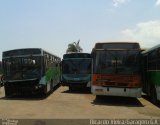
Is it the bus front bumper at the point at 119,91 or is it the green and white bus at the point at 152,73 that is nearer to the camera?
the green and white bus at the point at 152,73

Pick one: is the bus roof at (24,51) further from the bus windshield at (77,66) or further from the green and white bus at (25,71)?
the bus windshield at (77,66)

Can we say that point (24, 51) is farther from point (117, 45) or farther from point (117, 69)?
point (117, 69)

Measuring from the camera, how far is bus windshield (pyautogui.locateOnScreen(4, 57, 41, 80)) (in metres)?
21.9

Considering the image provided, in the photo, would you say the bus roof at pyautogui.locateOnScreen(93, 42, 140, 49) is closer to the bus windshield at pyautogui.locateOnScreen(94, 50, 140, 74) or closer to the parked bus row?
the parked bus row

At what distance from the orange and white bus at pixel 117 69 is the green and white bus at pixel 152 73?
78 cm

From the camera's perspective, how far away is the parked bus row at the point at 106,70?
Result: 62.1ft

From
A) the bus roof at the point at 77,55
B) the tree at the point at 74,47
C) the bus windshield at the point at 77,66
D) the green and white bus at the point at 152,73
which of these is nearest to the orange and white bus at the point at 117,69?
the green and white bus at the point at 152,73

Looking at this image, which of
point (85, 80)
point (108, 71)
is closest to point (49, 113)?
point (108, 71)

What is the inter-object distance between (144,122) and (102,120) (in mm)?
1380

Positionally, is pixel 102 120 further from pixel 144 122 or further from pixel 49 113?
pixel 49 113

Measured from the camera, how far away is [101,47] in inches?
770

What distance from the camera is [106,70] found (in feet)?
63.1

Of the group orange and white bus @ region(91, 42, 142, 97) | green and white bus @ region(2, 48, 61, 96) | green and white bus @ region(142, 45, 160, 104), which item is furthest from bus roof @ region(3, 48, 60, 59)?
green and white bus @ region(142, 45, 160, 104)

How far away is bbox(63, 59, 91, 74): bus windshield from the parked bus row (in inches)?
167
